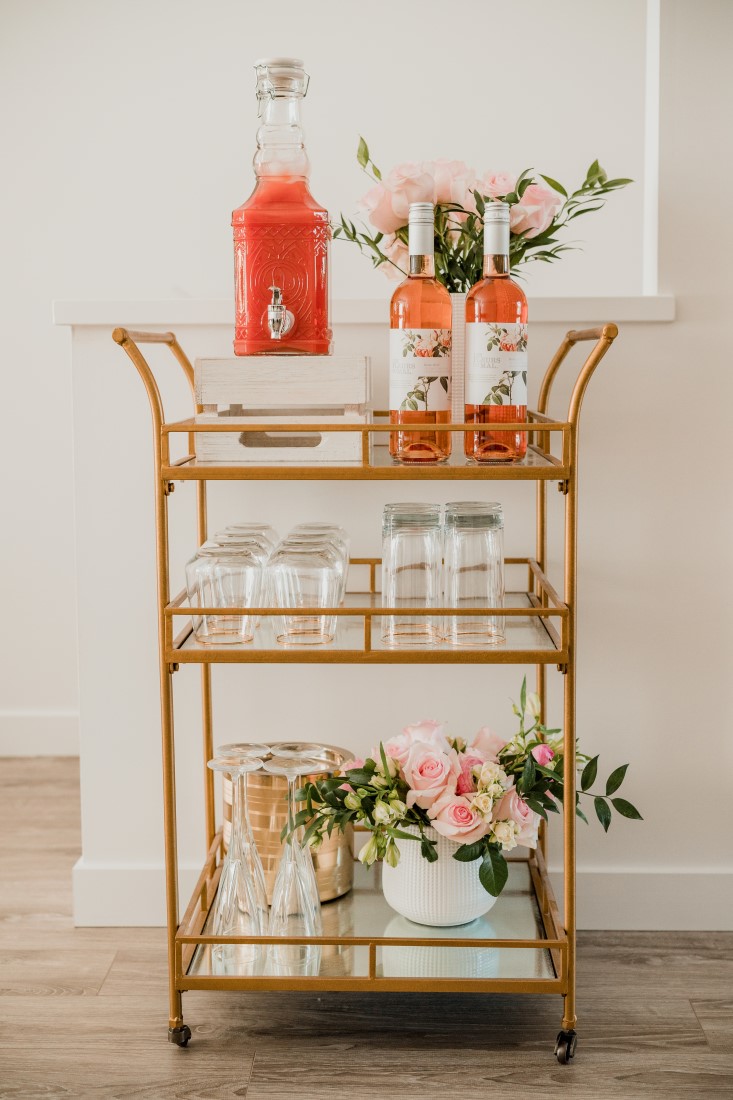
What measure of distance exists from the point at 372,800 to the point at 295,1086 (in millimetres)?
411

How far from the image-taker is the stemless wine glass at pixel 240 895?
1713 mm

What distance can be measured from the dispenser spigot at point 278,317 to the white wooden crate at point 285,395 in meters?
0.05

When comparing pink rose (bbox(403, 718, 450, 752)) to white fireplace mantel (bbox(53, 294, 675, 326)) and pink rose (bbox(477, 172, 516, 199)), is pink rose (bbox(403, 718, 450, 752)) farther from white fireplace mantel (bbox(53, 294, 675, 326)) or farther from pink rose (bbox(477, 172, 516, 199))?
pink rose (bbox(477, 172, 516, 199))

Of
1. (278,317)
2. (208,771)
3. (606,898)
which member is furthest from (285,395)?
(606,898)

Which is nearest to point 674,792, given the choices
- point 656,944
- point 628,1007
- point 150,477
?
point 656,944

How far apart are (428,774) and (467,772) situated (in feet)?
0.23

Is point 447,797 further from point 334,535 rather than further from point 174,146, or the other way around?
point 174,146

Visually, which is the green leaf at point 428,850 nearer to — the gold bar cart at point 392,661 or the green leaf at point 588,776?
the gold bar cart at point 392,661

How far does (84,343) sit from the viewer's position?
2000mm

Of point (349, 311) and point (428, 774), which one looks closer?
point (428, 774)

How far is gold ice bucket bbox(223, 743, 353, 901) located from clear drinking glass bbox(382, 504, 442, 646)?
1.11 ft

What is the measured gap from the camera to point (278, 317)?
5.25 ft

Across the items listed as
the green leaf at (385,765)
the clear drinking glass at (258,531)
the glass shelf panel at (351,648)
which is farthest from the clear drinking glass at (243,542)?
the green leaf at (385,765)

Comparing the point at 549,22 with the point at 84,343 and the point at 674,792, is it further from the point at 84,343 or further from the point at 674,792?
the point at 674,792
